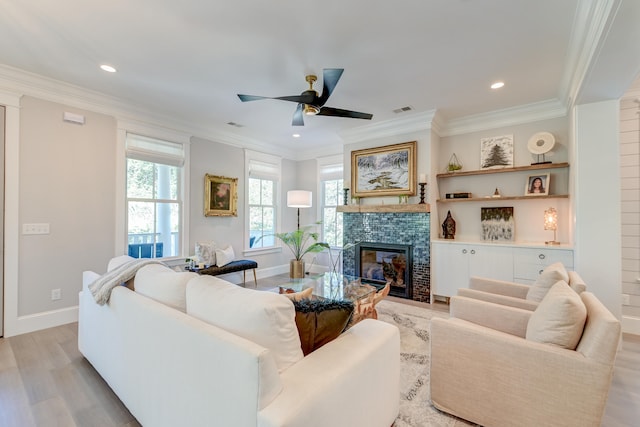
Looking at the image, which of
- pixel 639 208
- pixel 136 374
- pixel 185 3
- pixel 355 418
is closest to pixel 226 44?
pixel 185 3

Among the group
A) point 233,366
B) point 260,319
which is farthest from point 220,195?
point 233,366

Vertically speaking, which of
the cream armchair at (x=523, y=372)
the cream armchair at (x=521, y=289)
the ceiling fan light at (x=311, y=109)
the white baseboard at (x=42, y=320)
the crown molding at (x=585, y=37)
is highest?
the crown molding at (x=585, y=37)

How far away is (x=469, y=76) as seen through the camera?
9.56 ft

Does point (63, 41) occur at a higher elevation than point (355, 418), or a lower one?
higher

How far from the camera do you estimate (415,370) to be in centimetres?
225

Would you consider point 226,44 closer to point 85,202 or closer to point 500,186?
point 85,202

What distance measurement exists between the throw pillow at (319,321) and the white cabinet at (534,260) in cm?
299

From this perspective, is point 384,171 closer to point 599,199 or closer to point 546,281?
point 599,199

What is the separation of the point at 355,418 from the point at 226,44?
9.12ft

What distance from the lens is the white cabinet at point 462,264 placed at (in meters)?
3.51

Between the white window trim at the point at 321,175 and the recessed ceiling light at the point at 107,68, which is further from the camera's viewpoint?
the white window trim at the point at 321,175

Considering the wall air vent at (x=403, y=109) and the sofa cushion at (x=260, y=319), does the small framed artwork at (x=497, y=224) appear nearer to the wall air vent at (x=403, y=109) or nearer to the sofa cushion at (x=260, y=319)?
the wall air vent at (x=403, y=109)

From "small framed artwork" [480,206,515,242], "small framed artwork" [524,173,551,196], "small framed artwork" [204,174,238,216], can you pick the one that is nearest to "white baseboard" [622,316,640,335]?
"small framed artwork" [480,206,515,242]

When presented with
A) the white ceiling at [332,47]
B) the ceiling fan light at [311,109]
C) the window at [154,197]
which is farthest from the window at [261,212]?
the ceiling fan light at [311,109]
